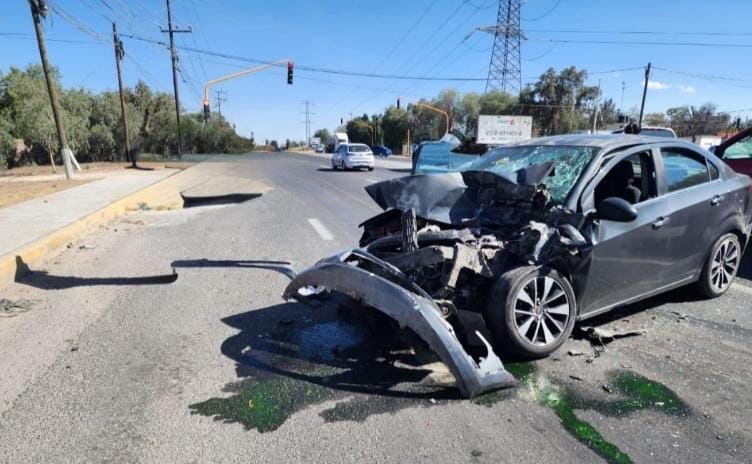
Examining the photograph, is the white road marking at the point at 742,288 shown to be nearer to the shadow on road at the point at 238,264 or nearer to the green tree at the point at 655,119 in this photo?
the shadow on road at the point at 238,264

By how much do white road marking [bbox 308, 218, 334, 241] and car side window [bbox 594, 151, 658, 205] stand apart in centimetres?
477

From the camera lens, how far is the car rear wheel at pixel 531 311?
3.64 m

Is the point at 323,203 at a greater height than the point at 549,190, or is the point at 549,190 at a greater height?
the point at 549,190

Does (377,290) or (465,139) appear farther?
(465,139)

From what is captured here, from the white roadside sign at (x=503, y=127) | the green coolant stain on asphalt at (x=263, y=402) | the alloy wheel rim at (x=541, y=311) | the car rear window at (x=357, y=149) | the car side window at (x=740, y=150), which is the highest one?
the white roadside sign at (x=503, y=127)

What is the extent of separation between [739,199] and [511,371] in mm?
3386

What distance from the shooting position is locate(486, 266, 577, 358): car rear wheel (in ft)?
12.0

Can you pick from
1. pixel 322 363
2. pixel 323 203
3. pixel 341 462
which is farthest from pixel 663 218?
pixel 323 203

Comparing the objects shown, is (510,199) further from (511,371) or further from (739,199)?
(739,199)

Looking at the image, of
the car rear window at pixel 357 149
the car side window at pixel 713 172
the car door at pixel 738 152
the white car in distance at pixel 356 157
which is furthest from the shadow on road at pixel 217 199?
the car rear window at pixel 357 149

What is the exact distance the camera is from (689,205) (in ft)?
15.2

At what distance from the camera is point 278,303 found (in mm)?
5234

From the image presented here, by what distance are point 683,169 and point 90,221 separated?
1013cm

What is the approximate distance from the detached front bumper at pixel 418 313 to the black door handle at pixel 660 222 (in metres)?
2.00
